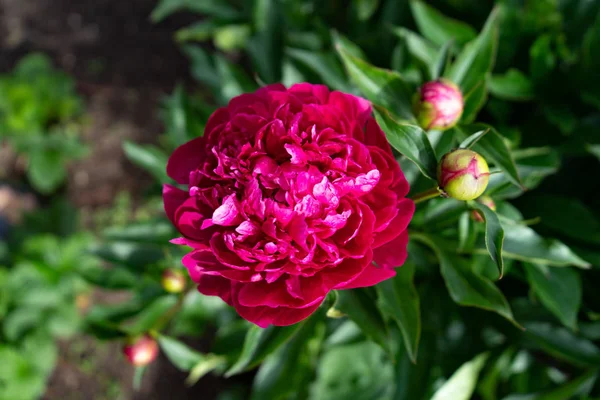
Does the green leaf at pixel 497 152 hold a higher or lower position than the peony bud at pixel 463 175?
lower

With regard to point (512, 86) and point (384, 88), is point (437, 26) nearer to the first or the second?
point (512, 86)

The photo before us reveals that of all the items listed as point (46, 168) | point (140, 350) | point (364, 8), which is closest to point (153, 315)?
point (140, 350)

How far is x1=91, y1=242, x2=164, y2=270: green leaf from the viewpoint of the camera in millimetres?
1172

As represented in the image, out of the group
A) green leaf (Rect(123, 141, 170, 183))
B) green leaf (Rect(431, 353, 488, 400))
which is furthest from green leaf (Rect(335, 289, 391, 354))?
green leaf (Rect(123, 141, 170, 183))

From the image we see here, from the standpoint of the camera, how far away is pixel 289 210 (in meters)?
0.62

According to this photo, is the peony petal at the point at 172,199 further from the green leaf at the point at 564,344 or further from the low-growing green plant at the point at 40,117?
the low-growing green plant at the point at 40,117

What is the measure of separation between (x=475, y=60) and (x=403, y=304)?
45 cm

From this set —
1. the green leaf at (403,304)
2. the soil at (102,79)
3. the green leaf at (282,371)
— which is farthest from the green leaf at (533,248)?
the soil at (102,79)

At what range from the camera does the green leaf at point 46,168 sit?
2391 millimetres

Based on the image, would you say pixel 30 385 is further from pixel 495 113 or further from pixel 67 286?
pixel 495 113

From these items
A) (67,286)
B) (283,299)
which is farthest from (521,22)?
(67,286)

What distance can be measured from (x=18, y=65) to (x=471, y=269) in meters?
2.66

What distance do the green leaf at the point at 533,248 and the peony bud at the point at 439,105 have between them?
192 millimetres

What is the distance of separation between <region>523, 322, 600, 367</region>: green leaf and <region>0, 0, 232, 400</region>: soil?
6.03ft
